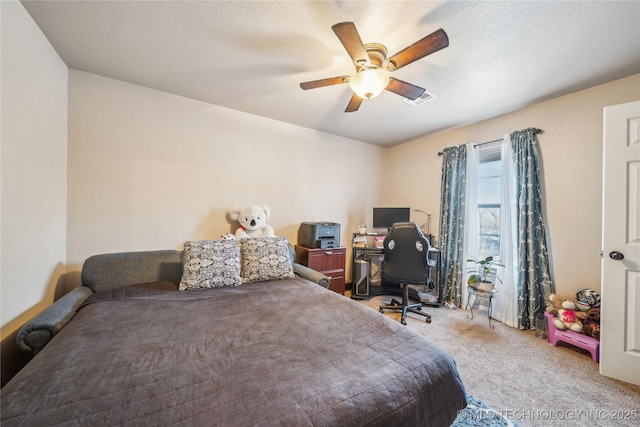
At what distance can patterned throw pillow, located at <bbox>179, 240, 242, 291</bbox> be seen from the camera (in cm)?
197

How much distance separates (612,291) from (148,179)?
13.7 feet

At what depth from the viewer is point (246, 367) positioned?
963 millimetres

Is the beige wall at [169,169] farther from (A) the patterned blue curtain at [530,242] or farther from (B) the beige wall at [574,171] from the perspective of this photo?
(B) the beige wall at [574,171]

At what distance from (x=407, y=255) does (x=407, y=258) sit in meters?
0.03

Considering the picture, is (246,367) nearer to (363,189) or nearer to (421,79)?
(421,79)

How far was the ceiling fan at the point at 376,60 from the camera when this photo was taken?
1.29 m

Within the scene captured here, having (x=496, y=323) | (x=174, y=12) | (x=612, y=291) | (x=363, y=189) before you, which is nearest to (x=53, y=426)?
(x=174, y=12)

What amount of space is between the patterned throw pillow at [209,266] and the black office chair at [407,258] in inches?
67.6

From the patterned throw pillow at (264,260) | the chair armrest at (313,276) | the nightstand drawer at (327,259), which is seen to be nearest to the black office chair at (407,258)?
the nightstand drawer at (327,259)

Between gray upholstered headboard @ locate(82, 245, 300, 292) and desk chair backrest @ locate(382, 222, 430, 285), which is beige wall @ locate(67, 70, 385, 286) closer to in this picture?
gray upholstered headboard @ locate(82, 245, 300, 292)

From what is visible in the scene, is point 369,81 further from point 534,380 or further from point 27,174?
point 534,380

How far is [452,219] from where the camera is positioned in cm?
322

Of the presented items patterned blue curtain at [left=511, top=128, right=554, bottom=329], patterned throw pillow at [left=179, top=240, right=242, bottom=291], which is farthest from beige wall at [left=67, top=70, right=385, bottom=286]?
patterned blue curtain at [left=511, top=128, right=554, bottom=329]

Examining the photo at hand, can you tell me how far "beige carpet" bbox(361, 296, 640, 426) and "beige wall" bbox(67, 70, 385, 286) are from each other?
7.62 ft
